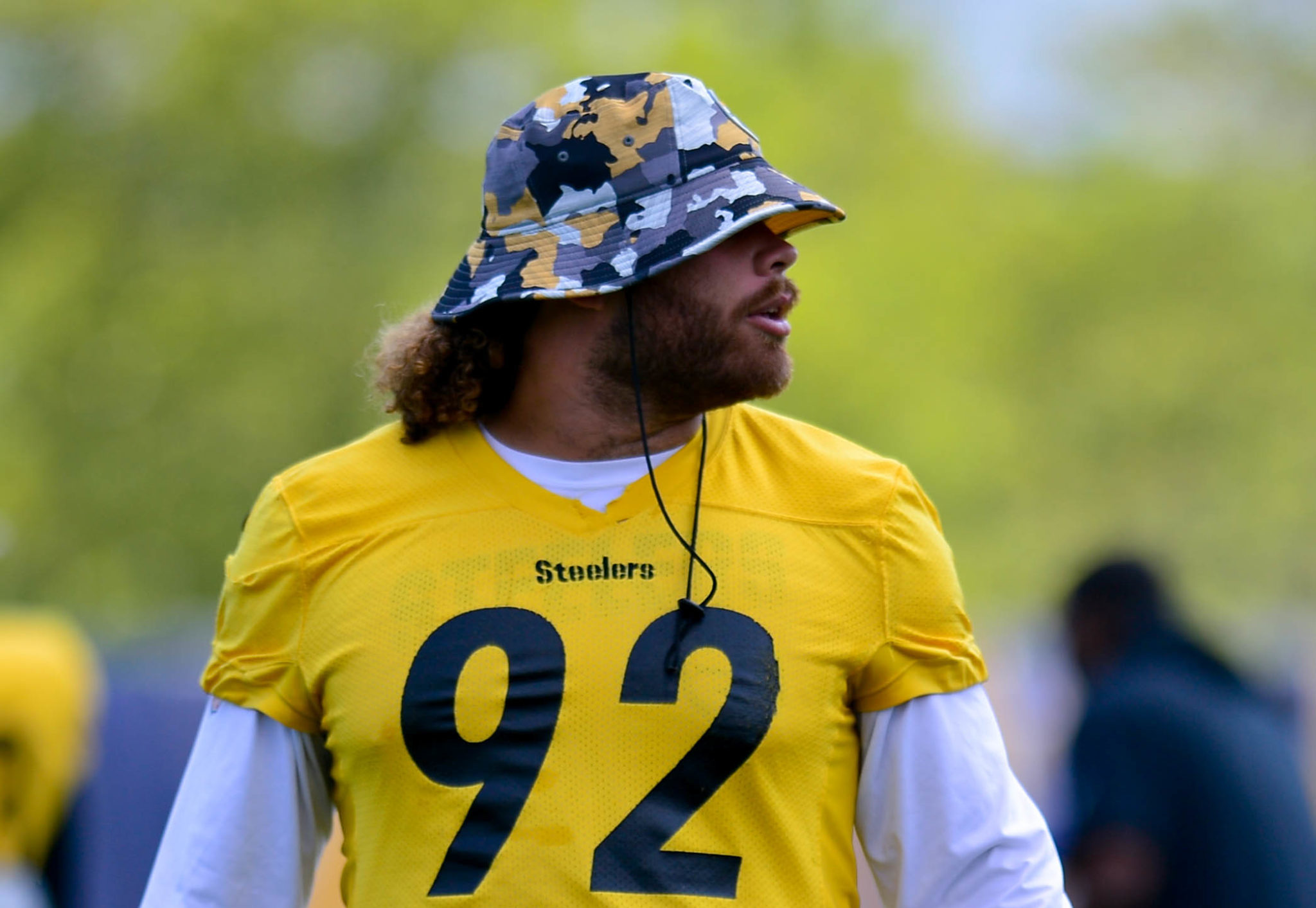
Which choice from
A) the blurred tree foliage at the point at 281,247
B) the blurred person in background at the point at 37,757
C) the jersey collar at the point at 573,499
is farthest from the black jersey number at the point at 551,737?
the blurred tree foliage at the point at 281,247

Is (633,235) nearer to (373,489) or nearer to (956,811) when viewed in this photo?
(373,489)

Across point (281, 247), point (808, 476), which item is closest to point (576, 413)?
point (808, 476)

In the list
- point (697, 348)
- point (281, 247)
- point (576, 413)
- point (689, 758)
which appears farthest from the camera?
point (281, 247)

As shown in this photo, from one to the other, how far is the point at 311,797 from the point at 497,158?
3.53 ft

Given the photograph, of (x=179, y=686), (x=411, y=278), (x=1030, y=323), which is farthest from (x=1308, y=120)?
(x=179, y=686)

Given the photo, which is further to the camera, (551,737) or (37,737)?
(37,737)

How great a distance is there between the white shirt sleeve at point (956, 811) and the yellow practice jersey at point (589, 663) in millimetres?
43

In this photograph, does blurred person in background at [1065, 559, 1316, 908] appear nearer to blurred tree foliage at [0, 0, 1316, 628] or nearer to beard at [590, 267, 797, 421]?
beard at [590, 267, 797, 421]

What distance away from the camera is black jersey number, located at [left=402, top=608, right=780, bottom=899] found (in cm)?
239

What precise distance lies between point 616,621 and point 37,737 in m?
4.04

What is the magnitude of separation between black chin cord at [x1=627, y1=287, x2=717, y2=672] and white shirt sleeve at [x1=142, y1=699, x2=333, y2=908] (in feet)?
2.05

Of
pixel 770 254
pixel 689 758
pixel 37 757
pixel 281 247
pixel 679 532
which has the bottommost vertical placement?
pixel 37 757

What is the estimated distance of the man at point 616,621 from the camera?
242 centimetres

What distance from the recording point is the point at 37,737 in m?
5.80
